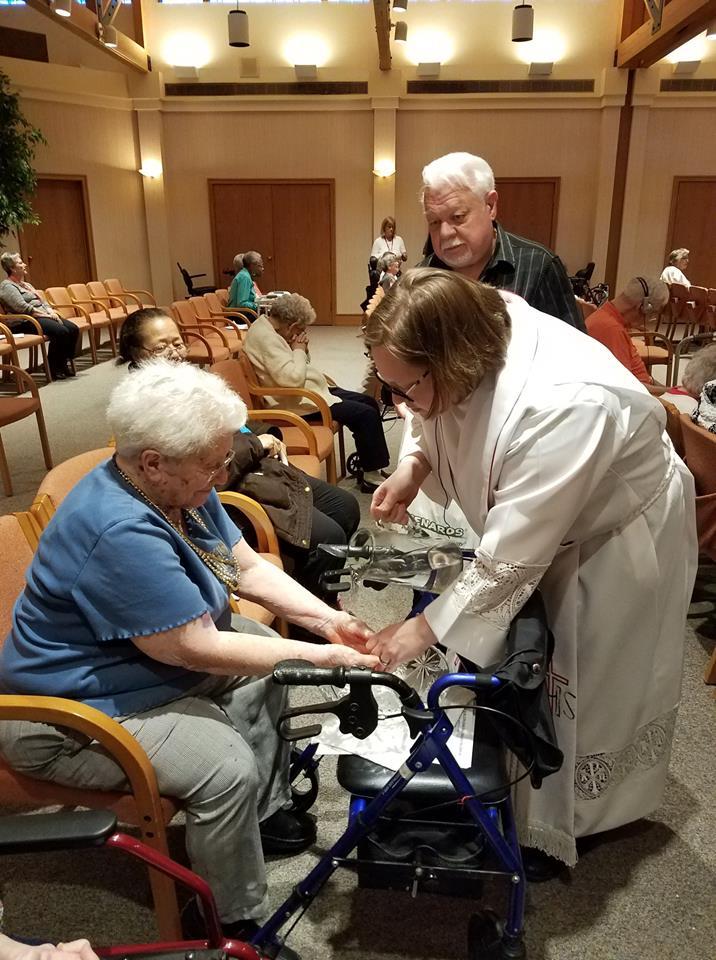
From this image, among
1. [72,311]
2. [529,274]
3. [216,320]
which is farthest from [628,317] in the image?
[72,311]

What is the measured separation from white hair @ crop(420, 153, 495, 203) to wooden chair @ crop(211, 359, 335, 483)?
4.73 ft

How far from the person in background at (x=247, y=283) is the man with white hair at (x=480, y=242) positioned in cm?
626

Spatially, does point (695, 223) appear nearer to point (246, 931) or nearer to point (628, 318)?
point (628, 318)

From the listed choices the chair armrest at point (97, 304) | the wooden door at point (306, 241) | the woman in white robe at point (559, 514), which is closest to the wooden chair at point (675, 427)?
the woman in white robe at point (559, 514)

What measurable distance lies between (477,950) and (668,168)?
1224 cm

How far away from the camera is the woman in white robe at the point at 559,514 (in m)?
1.23

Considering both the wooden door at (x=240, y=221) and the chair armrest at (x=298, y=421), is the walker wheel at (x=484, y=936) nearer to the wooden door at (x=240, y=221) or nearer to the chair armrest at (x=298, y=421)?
the chair armrest at (x=298, y=421)

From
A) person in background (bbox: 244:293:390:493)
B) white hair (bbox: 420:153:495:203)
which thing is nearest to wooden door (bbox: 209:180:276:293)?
person in background (bbox: 244:293:390:493)

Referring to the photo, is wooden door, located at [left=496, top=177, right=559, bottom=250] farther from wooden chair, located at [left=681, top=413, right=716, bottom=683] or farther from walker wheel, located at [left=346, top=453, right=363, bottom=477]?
wooden chair, located at [left=681, top=413, right=716, bottom=683]

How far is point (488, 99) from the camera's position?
11.0m

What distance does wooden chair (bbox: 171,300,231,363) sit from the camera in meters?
6.45

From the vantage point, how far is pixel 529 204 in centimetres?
1157

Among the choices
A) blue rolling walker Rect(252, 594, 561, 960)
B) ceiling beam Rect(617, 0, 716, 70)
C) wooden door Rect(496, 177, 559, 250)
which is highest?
ceiling beam Rect(617, 0, 716, 70)

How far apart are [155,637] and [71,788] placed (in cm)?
36
